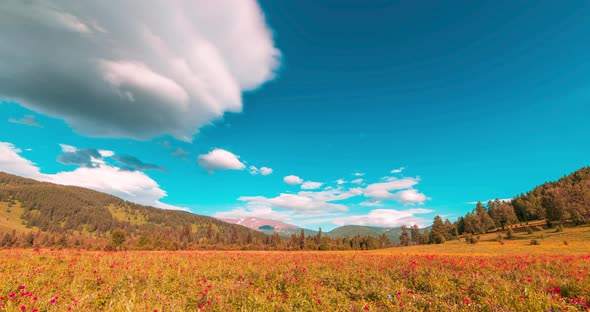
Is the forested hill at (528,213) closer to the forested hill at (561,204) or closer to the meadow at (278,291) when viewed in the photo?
the forested hill at (561,204)

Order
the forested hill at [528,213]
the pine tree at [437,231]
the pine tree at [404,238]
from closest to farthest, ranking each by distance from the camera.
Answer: the forested hill at [528,213], the pine tree at [437,231], the pine tree at [404,238]

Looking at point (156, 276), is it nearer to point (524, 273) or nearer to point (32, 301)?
point (32, 301)

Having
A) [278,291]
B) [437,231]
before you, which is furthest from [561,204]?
[278,291]

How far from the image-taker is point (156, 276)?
45.6 feet

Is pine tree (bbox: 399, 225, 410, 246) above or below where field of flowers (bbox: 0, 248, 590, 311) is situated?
below

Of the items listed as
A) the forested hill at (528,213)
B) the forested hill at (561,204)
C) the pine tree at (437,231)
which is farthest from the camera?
the pine tree at (437,231)

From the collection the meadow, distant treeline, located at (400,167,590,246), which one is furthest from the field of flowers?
distant treeline, located at (400,167,590,246)

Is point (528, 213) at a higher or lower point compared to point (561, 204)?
lower

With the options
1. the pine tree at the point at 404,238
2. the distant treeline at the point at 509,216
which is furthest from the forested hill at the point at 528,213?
the pine tree at the point at 404,238

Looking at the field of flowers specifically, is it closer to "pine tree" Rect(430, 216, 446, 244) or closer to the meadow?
the meadow

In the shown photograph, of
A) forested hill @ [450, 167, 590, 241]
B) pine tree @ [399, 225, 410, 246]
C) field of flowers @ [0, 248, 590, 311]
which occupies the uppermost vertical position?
forested hill @ [450, 167, 590, 241]

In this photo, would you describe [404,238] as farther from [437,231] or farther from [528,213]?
[528,213]

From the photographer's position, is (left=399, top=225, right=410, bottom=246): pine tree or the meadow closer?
the meadow

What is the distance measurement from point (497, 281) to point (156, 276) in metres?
18.4
